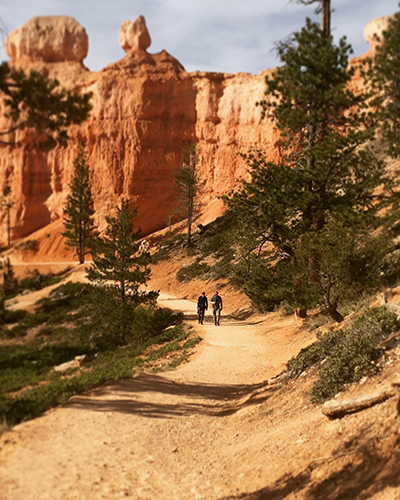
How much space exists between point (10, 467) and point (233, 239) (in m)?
11.0

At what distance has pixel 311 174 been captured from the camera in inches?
542

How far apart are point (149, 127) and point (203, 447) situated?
54957 mm

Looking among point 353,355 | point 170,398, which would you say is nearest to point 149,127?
point 170,398

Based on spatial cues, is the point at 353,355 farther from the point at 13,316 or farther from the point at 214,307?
the point at 214,307

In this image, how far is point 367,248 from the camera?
46.8 feet

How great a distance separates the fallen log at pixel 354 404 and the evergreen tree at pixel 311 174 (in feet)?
21.6

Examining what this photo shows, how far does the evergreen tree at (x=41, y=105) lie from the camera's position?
663 cm

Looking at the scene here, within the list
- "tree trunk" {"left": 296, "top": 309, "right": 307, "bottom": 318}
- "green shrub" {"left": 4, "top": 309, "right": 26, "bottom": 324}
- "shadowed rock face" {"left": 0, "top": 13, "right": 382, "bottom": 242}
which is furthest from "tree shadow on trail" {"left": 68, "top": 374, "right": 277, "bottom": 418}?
"shadowed rock face" {"left": 0, "top": 13, "right": 382, "bottom": 242}

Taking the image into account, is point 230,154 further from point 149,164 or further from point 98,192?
point 98,192

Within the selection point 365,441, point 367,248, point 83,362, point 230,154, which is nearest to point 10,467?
point 365,441

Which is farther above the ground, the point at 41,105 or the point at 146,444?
the point at 41,105

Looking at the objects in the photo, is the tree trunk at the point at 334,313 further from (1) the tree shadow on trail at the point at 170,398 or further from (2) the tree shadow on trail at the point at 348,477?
(2) the tree shadow on trail at the point at 348,477

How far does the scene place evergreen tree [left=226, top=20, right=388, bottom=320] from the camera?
13.2 m

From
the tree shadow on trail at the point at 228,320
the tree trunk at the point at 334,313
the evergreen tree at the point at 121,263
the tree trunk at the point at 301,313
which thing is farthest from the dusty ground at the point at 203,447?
the tree shadow on trail at the point at 228,320
